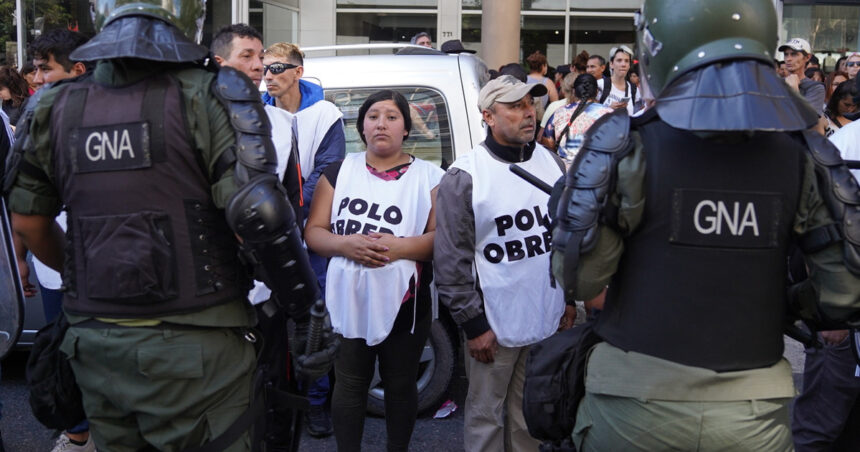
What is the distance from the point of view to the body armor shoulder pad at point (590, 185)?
7.27ft

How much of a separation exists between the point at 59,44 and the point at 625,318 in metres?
3.21

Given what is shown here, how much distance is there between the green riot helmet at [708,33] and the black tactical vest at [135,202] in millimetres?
1367

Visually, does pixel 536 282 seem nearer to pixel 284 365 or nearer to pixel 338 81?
pixel 284 365

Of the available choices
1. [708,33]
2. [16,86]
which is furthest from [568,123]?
[16,86]

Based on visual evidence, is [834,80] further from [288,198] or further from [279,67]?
[288,198]

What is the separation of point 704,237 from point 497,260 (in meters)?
1.39

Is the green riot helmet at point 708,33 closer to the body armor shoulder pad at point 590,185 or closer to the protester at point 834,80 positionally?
the body armor shoulder pad at point 590,185

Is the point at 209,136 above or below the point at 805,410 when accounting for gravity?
above

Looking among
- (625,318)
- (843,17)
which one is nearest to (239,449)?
(625,318)

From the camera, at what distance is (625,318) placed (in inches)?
91.7

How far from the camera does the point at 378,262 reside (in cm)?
369

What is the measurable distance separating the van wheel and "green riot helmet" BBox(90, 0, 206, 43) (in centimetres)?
255

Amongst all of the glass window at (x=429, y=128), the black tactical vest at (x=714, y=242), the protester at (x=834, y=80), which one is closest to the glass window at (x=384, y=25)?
the protester at (x=834, y=80)

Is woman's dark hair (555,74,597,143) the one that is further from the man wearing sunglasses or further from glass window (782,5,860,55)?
glass window (782,5,860,55)
